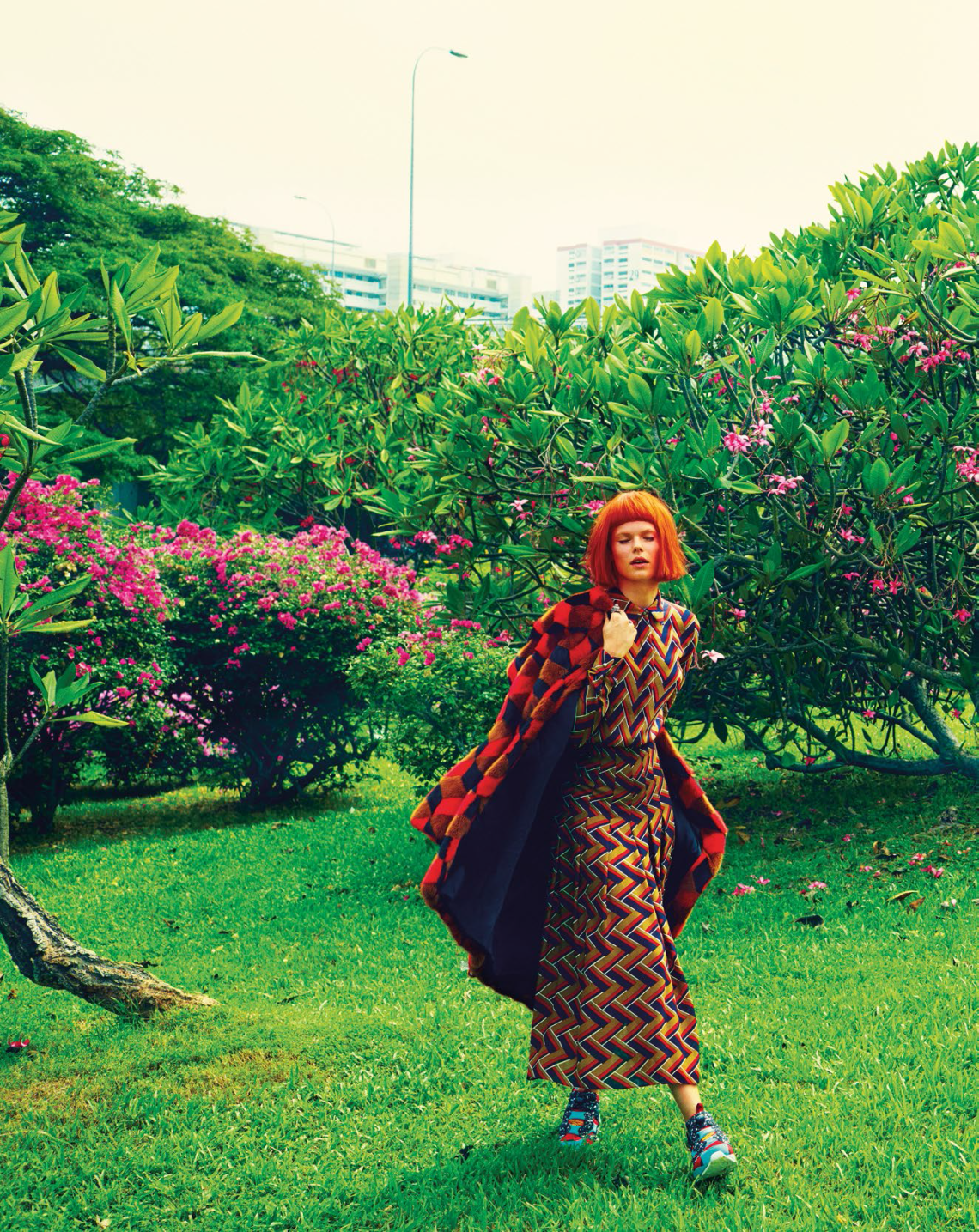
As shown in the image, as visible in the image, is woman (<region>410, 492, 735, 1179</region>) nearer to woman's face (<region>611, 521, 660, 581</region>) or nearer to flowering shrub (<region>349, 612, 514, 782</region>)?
woman's face (<region>611, 521, 660, 581</region>)

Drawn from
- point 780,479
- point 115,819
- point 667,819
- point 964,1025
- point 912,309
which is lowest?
point 115,819

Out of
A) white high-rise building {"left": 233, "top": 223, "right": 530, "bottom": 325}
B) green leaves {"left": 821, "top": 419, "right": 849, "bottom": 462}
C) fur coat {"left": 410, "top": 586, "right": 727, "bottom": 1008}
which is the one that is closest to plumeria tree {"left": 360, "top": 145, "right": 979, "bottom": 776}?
green leaves {"left": 821, "top": 419, "right": 849, "bottom": 462}

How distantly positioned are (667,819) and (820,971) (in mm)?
1797

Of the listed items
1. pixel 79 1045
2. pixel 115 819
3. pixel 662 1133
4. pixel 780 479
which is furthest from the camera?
pixel 115 819

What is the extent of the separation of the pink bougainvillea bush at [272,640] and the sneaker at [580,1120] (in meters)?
6.06

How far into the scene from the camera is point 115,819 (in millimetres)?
10008

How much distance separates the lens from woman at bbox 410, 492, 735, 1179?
3.16m

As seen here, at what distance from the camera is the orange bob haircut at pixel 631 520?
331 cm

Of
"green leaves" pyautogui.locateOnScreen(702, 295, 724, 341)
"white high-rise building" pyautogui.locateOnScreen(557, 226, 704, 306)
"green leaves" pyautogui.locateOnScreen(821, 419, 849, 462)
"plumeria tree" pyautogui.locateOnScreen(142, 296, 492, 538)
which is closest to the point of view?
"green leaves" pyautogui.locateOnScreen(821, 419, 849, 462)

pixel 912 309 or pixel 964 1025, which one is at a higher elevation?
pixel 912 309

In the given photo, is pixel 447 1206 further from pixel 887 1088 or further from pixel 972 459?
pixel 972 459

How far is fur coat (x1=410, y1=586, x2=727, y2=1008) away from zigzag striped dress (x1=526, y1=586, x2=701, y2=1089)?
2.7 inches

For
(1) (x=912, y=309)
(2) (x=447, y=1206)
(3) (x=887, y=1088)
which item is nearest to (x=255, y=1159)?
(2) (x=447, y=1206)

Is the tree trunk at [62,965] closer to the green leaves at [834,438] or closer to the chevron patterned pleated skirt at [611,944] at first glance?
the chevron patterned pleated skirt at [611,944]
